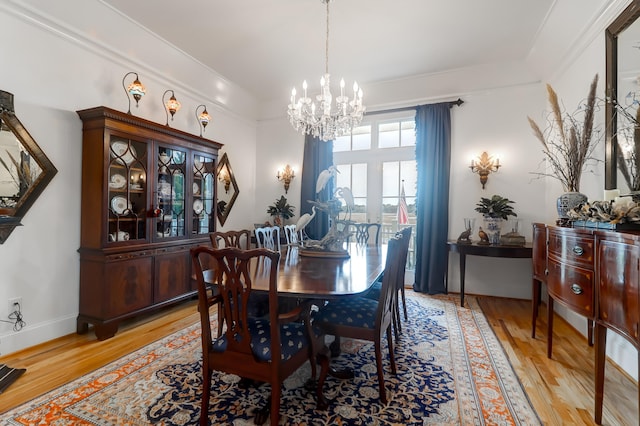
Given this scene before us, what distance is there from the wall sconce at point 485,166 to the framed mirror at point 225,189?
3629 millimetres

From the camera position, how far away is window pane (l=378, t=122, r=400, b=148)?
15.1 ft

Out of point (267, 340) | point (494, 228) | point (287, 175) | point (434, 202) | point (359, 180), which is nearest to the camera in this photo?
point (267, 340)

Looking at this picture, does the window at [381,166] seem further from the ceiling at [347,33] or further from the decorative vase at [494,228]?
the decorative vase at [494,228]

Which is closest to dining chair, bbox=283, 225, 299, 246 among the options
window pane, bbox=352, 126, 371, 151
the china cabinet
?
the china cabinet

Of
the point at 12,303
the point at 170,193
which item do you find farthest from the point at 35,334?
the point at 170,193

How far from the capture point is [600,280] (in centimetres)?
164

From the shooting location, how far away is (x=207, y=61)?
13.1ft

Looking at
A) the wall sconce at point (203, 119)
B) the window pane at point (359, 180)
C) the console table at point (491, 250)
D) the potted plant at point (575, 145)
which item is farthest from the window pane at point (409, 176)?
the wall sconce at point (203, 119)

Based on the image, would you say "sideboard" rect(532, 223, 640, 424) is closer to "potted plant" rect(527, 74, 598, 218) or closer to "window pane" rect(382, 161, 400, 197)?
"potted plant" rect(527, 74, 598, 218)

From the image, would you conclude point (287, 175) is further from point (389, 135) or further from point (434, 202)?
point (434, 202)

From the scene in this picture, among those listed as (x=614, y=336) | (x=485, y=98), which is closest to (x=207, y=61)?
(x=485, y=98)

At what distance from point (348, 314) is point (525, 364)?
148cm

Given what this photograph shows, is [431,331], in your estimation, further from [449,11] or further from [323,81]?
[449,11]

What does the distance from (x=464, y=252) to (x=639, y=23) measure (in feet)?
7.93
